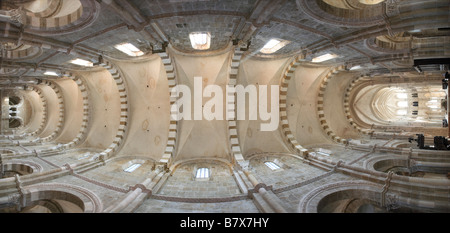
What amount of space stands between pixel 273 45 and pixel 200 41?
15.3ft

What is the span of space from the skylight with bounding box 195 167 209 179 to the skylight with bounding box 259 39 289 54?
28.4 feet

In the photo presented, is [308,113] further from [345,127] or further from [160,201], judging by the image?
[160,201]

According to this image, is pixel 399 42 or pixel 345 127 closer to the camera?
pixel 399 42

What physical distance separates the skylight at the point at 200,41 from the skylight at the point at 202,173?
25.7ft

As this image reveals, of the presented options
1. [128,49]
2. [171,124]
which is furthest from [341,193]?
[128,49]

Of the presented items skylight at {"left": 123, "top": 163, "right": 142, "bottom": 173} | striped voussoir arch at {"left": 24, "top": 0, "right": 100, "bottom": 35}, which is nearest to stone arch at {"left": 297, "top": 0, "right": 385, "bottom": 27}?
striped voussoir arch at {"left": 24, "top": 0, "right": 100, "bottom": 35}

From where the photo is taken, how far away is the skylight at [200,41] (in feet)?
38.1

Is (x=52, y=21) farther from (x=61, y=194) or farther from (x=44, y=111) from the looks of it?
(x=44, y=111)

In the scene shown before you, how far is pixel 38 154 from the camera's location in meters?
14.1

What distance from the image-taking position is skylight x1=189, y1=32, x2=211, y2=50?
11619mm

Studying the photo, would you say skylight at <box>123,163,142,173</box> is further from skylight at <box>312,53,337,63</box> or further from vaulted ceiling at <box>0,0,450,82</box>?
skylight at <box>312,53,337,63</box>

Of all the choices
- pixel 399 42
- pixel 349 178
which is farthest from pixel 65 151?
pixel 399 42

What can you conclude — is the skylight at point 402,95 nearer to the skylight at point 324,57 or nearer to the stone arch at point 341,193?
the skylight at point 324,57

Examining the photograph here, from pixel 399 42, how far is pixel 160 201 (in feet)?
47.9
